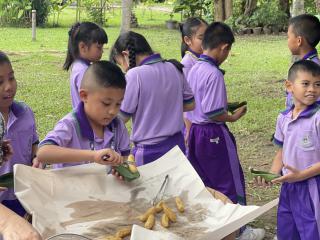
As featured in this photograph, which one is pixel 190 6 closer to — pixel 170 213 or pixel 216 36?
pixel 216 36

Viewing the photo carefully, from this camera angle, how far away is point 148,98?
361 cm

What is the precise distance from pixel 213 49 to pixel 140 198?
173 cm

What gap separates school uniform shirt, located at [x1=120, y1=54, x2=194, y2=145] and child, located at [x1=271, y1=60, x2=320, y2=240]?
733mm

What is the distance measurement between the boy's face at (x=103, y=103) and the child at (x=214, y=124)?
1.34 meters

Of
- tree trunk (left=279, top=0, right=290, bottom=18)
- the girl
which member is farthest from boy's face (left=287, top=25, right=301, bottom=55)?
tree trunk (left=279, top=0, right=290, bottom=18)

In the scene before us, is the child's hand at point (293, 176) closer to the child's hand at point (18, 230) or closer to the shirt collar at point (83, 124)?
the shirt collar at point (83, 124)

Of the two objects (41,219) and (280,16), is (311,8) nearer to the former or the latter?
(280,16)

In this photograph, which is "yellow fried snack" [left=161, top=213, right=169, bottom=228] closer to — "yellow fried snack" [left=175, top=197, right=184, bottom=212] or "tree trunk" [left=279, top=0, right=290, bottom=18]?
"yellow fried snack" [left=175, top=197, right=184, bottom=212]

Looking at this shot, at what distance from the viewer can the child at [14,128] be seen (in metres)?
2.96

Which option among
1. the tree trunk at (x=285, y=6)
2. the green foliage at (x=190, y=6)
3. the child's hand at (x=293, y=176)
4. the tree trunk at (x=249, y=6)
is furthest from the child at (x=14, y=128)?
the green foliage at (x=190, y=6)

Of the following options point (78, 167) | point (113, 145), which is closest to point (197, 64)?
point (113, 145)

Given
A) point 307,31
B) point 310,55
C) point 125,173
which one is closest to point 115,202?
point 125,173

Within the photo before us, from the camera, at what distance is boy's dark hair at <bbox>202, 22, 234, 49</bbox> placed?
4.20m

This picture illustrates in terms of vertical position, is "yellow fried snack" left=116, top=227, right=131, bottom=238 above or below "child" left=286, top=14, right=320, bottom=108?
below
